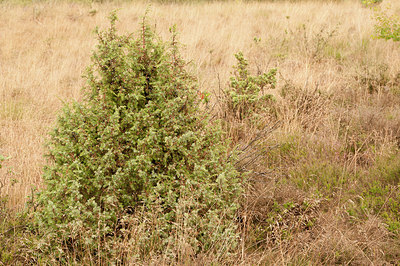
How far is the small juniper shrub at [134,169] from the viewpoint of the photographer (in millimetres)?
2307

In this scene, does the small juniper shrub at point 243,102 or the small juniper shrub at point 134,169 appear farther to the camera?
the small juniper shrub at point 243,102

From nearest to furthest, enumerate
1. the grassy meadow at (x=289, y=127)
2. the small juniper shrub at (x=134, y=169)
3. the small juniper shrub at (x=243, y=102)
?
the small juniper shrub at (x=134, y=169) → the grassy meadow at (x=289, y=127) → the small juniper shrub at (x=243, y=102)

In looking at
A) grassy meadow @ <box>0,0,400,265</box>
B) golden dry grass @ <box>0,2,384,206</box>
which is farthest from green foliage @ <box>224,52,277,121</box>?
golden dry grass @ <box>0,2,384,206</box>

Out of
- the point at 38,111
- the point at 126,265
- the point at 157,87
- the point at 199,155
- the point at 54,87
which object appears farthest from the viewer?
the point at 54,87

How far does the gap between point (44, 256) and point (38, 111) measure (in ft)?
11.1

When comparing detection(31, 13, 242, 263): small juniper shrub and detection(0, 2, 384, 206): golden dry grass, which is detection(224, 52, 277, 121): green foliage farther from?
detection(31, 13, 242, 263): small juniper shrub

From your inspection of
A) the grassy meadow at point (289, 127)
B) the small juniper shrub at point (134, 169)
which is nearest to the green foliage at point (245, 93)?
the grassy meadow at point (289, 127)

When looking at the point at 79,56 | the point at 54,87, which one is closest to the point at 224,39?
the point at 79,56

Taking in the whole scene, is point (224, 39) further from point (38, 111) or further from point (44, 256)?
point (44, 256)

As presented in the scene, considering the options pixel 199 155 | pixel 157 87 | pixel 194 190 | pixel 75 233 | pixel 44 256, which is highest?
pixel 157 87

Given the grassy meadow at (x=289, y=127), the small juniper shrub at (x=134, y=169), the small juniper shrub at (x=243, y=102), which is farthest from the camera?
the small juniper shrub at (x=243, y=102)

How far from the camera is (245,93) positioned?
4.53 meters

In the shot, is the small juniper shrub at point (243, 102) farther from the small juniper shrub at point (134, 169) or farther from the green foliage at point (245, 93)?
the small juniper shrub at point (134, 169)

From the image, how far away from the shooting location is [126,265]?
7.30ft
